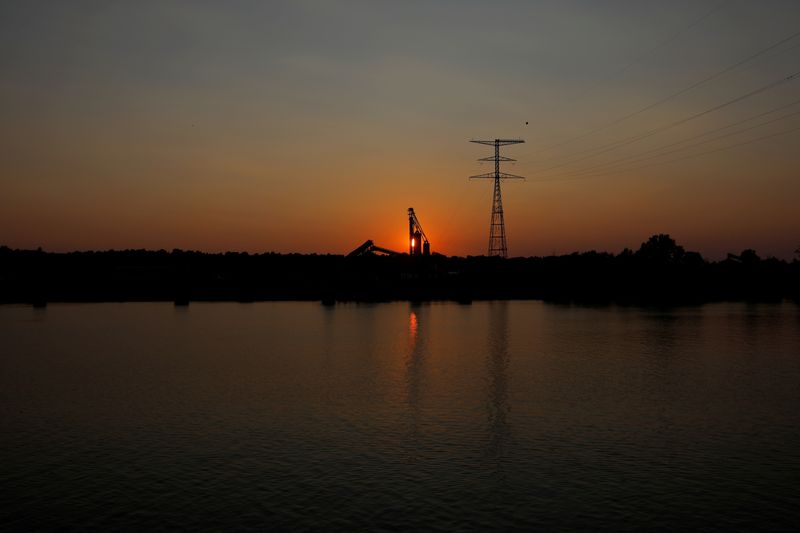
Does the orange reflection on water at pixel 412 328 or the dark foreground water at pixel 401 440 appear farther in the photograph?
the orange reflection on water at pixel 412 328

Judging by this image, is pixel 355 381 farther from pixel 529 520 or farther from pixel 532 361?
pixel 529 520

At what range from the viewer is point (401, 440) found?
34.4m

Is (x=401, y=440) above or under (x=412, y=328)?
under

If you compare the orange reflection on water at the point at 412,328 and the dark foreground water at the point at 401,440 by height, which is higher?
the orange reflection on water at the point at 412,328

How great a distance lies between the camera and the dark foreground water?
2394 cm

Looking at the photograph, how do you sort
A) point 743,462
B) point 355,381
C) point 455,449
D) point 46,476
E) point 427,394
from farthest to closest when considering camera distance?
point 355,381 → point 427,394 → point 455,449 → point 743,462 → point 46,476

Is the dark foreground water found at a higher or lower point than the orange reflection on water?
lower

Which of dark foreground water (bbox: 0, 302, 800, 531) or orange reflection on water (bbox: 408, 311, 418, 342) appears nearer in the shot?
dark foreground water (bbox: 0, 302, 800, 531)

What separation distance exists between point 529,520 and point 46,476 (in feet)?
62.2

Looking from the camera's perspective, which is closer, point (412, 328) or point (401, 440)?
point (401, 440)

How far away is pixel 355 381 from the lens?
2228 inches

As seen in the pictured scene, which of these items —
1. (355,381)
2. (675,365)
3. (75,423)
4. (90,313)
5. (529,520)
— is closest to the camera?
(529,520)

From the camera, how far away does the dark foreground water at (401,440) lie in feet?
78.5

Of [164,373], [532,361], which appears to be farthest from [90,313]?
[532,361]
